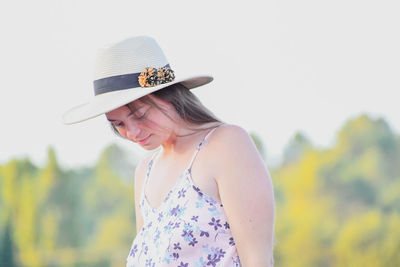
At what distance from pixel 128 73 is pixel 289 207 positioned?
7.70 meters

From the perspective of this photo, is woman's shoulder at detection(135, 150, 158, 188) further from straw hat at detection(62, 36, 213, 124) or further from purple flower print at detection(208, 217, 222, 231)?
purple flower print at detection(208, 217, 222, 231)

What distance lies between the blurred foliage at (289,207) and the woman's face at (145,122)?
685 centimetres

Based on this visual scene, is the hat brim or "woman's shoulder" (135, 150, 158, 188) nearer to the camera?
the hat brim

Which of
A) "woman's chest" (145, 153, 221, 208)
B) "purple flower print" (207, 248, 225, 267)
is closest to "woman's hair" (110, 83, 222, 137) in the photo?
"woman's chest" (145, 153, 221, 208)

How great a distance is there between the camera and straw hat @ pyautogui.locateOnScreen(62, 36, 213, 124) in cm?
178

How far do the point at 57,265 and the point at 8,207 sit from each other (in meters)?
1.04

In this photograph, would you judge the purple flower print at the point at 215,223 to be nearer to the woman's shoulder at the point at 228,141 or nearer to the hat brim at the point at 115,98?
the woman's shoulder at the point at 228,141

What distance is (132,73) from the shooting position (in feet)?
5.96

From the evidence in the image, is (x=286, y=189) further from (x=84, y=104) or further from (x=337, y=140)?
(x=84, y=104)

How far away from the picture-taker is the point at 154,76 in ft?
5.84

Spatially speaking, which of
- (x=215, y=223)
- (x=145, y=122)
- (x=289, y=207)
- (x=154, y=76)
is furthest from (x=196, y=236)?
(x=289, y=207)

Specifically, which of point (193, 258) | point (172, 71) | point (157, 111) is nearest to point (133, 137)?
point (157, 111)

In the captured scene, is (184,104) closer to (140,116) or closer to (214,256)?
(140,116)

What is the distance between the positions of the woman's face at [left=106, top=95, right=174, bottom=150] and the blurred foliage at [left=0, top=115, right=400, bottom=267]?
22.5 ft
